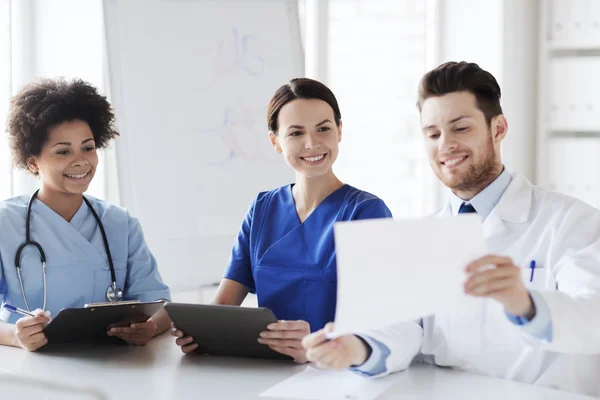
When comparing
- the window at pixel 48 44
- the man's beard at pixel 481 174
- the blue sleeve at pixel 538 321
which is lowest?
the blue sleeve at pixel 538 321

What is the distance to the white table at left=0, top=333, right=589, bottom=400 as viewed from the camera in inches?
58.1

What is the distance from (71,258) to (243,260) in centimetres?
45

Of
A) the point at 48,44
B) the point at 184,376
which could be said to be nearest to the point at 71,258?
the point at 184,376

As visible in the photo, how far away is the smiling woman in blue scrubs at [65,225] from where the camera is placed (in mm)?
1945

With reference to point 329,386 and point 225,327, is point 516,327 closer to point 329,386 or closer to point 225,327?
point 329,386

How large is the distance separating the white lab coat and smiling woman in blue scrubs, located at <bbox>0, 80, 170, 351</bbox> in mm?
700

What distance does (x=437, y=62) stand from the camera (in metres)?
3.92

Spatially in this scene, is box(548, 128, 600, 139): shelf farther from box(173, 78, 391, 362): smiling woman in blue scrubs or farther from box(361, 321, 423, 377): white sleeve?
box(361, 321, 423, 377): white sleeve

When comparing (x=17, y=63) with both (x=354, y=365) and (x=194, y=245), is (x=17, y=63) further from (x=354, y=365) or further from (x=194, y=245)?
(x=354, y=365)

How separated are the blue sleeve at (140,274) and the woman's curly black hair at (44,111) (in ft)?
1.03

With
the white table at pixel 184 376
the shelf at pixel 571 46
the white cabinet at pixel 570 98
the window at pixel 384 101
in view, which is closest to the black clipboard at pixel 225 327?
the white table at pixel 184 376

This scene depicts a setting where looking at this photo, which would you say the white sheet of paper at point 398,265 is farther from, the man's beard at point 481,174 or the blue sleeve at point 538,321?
the man's beard at point 481,174

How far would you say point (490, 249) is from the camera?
166 centimetres

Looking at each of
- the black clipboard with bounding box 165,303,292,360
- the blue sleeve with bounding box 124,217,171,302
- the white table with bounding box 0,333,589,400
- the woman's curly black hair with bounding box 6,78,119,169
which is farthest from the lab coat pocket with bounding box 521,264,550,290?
the woman's curly black hair with bounding box 6,78,119,169
